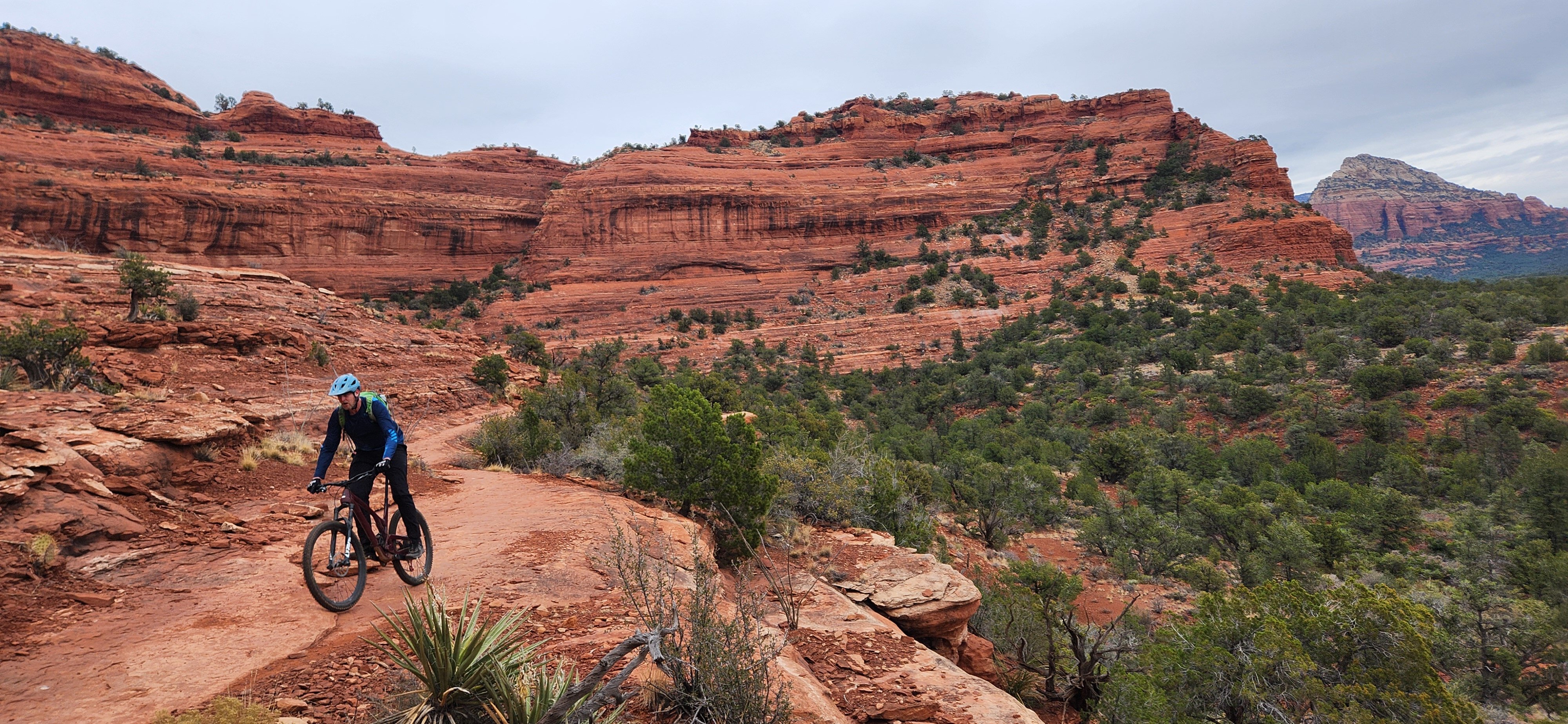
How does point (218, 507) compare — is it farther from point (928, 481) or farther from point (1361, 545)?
point (1361, 545)

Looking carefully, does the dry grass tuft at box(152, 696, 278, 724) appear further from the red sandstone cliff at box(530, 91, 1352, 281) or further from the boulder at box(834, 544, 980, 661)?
the red sandstone cliff at box(530, 91, 1352, 281)

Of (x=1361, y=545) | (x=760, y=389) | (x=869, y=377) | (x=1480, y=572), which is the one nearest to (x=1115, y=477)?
(x=1361, y=545)

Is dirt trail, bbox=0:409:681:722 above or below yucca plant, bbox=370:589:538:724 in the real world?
below

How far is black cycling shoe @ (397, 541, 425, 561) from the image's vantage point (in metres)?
4.18

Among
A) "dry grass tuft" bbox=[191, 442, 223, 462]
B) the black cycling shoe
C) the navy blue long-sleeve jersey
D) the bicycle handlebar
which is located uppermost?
the navy blue long-sleeve jersey

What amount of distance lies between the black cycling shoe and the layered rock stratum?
512ft

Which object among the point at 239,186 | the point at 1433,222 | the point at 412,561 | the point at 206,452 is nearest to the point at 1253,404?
the point at 412,561

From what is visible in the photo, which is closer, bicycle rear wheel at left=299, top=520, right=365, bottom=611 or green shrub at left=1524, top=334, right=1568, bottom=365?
bicycle rear wheel at left=299, top=520, right=365, bottom=611

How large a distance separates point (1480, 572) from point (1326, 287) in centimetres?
3040

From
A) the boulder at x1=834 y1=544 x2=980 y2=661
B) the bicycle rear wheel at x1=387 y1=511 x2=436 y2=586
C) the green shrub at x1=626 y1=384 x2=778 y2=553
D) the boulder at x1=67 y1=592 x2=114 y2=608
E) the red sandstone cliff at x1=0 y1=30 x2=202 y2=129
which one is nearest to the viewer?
the boulder at x1=67 y1=592 x2=114 y2=608

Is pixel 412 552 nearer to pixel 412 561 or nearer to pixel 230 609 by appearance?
pixel 412 561

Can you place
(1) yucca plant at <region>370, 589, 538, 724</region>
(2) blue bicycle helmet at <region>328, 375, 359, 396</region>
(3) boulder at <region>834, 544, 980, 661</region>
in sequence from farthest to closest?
(3) boulder at <region>834, 544, 980, 661</region> → (2) blue bicycle helmet at <region>328, 375, 359, 396</region> → (1) yucca plant at <region>370, 589, 538, 724</region>

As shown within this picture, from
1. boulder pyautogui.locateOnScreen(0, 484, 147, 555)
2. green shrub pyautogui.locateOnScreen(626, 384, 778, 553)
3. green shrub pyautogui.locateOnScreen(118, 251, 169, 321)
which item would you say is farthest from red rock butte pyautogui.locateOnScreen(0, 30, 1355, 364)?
boulder pyautogui.locateOnScreen(0, 484, 147, 555)

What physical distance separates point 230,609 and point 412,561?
100cm
